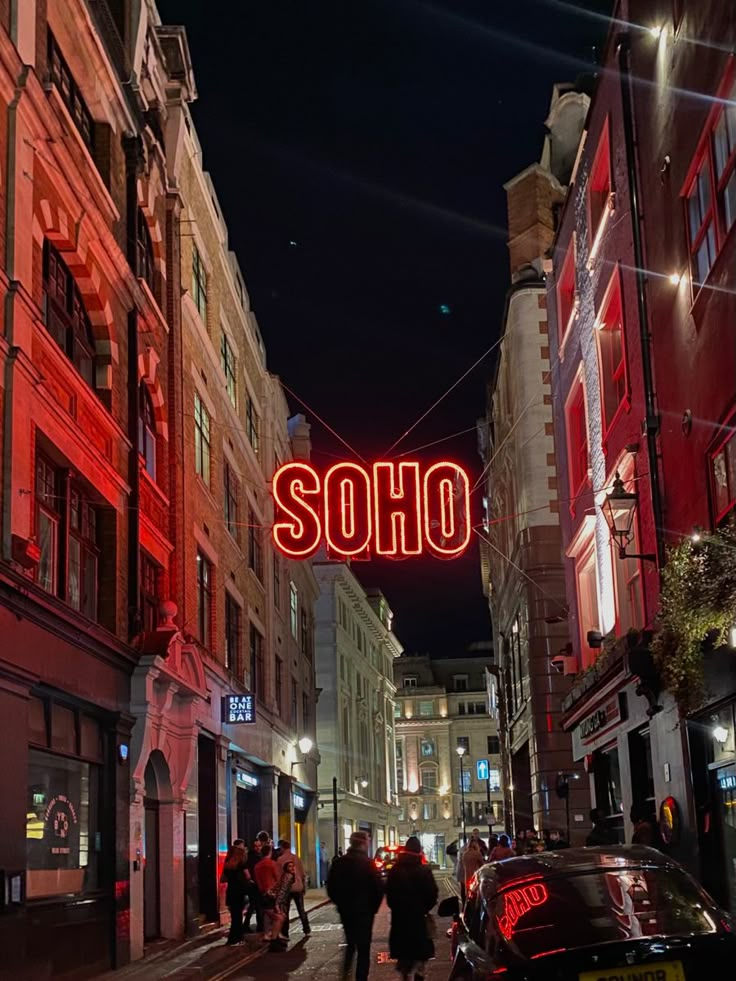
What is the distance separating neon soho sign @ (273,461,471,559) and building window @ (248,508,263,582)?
14.0 metres

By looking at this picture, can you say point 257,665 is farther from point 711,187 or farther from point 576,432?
point 711,187

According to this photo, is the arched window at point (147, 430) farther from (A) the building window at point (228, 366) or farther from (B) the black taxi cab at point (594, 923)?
A: (B) the black taxi cab at point (594, 923)

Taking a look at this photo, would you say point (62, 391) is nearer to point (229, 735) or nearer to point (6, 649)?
point (6, 649)

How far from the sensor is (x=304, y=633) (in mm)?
50500

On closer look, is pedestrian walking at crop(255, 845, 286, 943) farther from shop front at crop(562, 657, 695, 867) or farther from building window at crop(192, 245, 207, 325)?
building window at crop(192, 245, 207, 325)

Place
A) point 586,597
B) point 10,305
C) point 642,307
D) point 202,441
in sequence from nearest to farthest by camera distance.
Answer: point 10,305, point 642,307, point 586,597, point 202,441

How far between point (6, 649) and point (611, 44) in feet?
46.2

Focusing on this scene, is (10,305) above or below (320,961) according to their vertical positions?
above

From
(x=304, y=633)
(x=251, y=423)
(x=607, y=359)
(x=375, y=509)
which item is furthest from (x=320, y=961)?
(x=304, y=633)

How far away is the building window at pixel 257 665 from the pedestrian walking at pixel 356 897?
71.5ft

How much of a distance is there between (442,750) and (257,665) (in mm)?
82677

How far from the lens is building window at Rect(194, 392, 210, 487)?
2778 centimetres

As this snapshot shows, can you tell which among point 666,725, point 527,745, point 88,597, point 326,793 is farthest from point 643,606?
point 326,793

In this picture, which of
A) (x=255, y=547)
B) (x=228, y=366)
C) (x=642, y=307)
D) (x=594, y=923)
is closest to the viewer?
(x=594, y=923)
